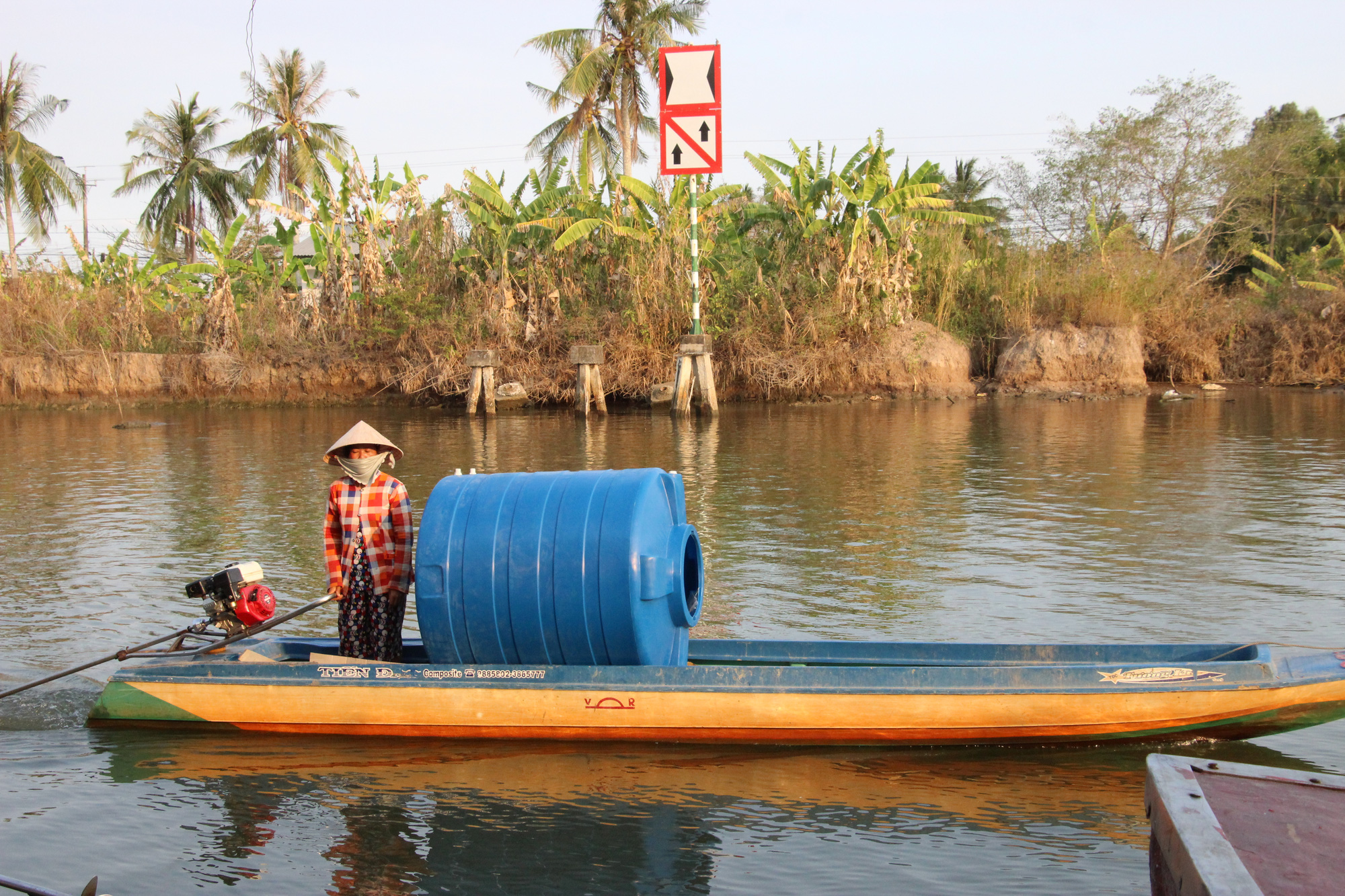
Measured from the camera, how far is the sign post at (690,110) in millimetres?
20547

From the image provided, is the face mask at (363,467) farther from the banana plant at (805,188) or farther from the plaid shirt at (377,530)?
the banana plant at (805,188)

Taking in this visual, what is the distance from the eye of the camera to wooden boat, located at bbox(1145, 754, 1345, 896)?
2.83 m

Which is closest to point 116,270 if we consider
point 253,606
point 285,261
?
point 285,261

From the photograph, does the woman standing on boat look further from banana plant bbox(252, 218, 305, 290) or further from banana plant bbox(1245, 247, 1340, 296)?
banana plant bbox(1245, 247, 1340, 296)

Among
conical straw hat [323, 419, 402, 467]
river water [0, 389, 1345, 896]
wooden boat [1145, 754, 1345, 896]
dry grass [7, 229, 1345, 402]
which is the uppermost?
dry grass [7, 229, 1345, 402]

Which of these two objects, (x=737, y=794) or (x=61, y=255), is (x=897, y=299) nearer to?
(x=737, y=794)

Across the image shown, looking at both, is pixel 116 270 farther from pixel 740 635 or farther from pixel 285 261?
pixel 740 635

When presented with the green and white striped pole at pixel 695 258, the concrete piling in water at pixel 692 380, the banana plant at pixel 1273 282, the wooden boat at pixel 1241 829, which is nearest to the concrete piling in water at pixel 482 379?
the concrete piling in water at pixel 692 380

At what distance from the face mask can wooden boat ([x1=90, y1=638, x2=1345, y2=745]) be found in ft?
3.26

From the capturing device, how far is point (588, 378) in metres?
25.5

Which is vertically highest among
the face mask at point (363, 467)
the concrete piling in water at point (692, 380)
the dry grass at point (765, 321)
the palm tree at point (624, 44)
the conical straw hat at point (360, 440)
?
the palm tree at point (624, 44)

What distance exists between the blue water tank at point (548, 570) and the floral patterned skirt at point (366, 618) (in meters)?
0.49

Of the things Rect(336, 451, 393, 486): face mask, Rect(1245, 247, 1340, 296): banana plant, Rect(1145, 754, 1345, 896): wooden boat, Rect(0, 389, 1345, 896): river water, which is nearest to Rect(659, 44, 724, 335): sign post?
Rect(0, 389, 1345, 896): river water

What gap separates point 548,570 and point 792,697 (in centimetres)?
137
